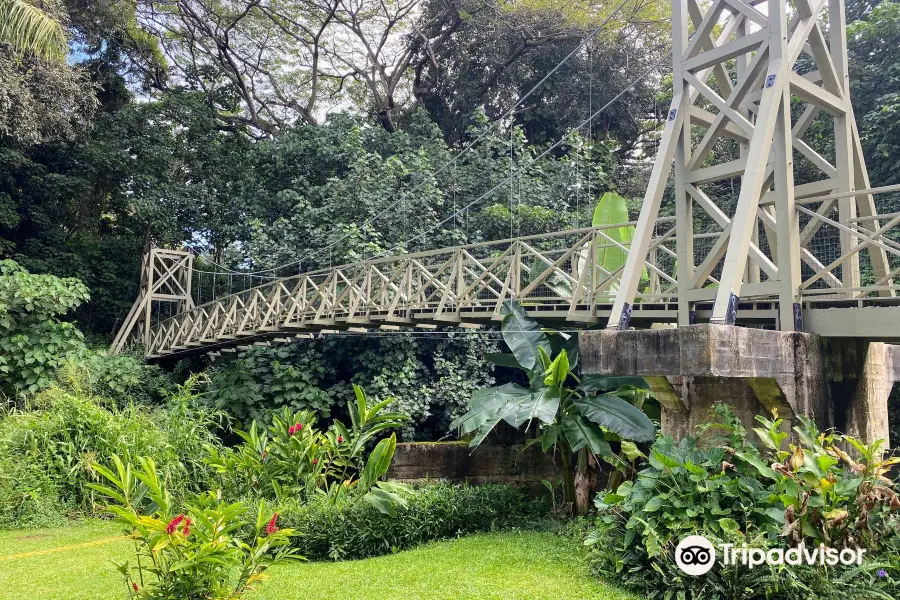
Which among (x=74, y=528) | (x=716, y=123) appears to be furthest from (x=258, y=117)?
(x=716, y=123)

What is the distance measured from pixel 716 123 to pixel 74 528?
22.9ft

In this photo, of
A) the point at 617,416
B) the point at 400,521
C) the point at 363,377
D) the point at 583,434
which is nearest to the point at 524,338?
the point at 583,434

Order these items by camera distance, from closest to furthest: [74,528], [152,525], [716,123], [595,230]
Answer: [152,525] → [716,123] → [595,230] → [74,528]

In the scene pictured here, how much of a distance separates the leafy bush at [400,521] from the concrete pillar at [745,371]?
7.65 feet

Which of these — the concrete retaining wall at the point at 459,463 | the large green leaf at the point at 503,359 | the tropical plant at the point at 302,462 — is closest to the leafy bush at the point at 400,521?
the tropical plant at the point at 302,462

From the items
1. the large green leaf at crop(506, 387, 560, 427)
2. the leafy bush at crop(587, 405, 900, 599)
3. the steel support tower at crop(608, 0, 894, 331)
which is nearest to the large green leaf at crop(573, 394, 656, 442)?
the large green leaf at crop(506, 387, 560, 427)

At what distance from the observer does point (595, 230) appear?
6242 mm

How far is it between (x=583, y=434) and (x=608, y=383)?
0.56 meters

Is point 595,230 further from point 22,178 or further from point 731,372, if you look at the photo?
point 22,178

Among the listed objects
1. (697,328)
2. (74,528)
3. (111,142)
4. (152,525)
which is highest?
(111,142)

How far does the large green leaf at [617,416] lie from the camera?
5383 millimetres

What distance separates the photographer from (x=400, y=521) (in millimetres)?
5895

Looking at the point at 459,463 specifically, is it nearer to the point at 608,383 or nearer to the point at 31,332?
the point at 608,383

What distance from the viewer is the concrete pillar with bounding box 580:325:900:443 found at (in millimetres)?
4008
